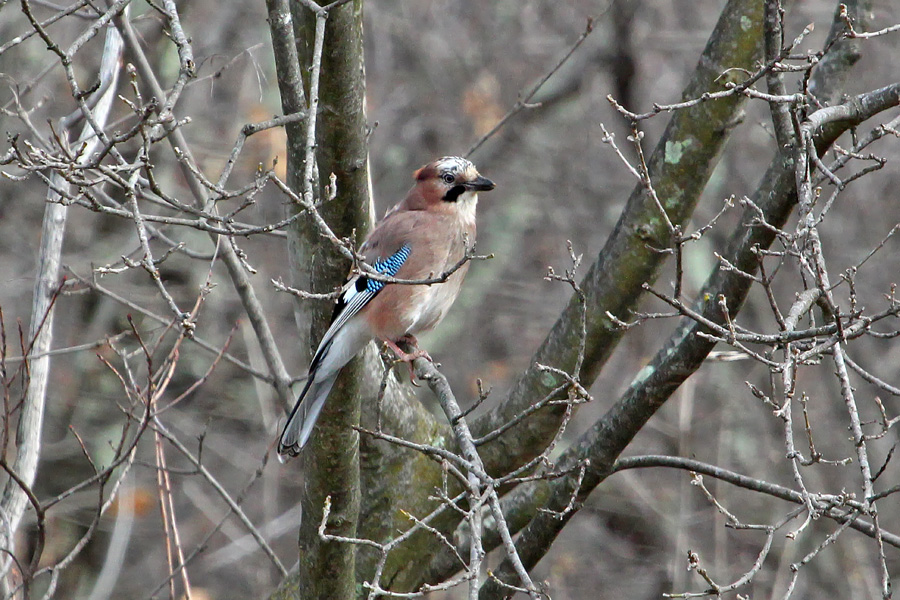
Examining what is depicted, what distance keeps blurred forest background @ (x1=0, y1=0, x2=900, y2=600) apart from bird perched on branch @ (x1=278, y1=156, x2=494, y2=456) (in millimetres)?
2440

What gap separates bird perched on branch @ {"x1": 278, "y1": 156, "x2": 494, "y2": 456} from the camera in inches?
167

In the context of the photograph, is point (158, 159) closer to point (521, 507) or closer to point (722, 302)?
point (521, 507)

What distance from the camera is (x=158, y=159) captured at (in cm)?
785

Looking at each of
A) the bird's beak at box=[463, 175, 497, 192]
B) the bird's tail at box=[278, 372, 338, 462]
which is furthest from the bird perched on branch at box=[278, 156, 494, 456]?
the bird's tail at box=[278, 372, 338, 462]

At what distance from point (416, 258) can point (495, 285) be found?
4.98 m

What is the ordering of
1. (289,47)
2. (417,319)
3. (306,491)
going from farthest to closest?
(417,319)
(306,491)
(289,47)

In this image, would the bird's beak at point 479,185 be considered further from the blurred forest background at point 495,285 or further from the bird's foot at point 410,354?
the blurred forest background at point 495,285

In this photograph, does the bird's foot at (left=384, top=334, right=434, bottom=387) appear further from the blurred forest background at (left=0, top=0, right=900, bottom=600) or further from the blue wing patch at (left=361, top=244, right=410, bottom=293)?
the blurred forest background at (left=0, top=0, right=900, bottom=600)

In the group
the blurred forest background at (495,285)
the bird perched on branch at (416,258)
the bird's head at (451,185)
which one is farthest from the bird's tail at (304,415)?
the blurred forest background at (495,285)

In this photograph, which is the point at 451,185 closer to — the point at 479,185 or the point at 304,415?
the point at 479,185

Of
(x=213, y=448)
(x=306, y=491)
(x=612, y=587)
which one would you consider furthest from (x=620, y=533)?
(x=306, y=491)

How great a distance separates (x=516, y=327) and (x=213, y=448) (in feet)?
10.5

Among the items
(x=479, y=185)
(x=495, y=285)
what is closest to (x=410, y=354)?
(x=479, y=185)

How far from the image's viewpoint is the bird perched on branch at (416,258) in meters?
4.25
